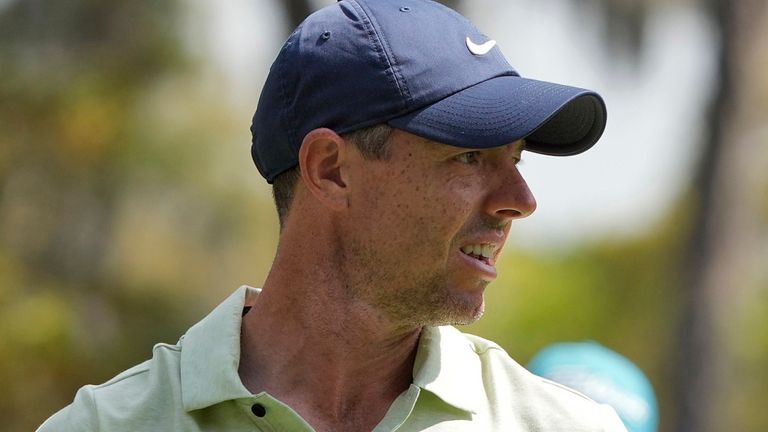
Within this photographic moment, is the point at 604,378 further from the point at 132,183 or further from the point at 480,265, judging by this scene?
the point at 132,183

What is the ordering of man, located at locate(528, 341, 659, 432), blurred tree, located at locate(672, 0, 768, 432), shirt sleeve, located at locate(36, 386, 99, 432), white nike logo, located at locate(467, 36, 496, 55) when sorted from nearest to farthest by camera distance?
shirt sleeve, located at locate(36, 386, 99, 432), white nike logo, located at locate(467, 36, 496, 55), man, located at locate(528, 341, 659, 432), blurred tree, located at locate(672, 0, 768, 432)

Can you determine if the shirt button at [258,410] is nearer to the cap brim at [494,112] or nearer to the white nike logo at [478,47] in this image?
the cap brim at [494,112]

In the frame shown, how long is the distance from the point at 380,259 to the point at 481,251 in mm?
218

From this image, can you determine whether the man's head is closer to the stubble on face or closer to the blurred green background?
the stubble on face

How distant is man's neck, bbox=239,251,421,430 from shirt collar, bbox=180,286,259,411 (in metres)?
0.06

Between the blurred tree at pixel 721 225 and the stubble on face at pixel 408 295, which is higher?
the stubble on face at pixel 408 295

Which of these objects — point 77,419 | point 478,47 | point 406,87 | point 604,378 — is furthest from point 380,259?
point 604,378

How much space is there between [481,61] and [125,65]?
52.7ft

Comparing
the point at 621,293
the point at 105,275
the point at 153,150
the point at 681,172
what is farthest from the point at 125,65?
the point at 621,293

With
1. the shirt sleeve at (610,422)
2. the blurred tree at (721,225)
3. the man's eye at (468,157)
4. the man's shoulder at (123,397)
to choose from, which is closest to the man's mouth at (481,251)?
the man's eye at (468,157)

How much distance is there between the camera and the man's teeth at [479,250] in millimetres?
3268

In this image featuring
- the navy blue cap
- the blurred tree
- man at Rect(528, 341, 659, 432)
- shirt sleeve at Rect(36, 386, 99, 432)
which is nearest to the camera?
shirt sleeve at Rect(36, 386, 99, 432)

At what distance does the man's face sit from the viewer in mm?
3236

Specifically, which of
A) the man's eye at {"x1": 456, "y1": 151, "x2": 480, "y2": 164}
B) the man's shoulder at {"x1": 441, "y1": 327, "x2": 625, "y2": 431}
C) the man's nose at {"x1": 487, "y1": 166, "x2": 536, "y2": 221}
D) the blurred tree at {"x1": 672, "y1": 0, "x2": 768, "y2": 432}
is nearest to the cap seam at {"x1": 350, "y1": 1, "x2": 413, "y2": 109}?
the man's eye at {"x1": 456, "y1": 151, "x2": 480, "y2": 164}
